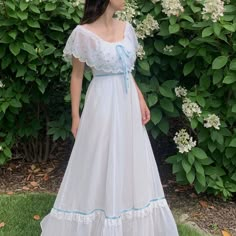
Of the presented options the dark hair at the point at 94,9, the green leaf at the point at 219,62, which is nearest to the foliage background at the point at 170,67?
the green leaf at the point at 219,62

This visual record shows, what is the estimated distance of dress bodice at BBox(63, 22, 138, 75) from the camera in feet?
10.3

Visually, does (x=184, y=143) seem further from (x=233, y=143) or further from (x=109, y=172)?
(x=109, y=172)

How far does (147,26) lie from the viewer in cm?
401

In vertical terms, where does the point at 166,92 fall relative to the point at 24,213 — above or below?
above

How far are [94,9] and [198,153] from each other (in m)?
1.47

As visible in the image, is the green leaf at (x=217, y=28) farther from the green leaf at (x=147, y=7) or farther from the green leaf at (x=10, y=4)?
the green leaf at (x=10, y=4)

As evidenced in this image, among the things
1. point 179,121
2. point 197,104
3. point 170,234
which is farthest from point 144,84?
point 170,234

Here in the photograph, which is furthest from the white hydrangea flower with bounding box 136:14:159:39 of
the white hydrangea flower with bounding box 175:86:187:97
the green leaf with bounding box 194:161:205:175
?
the green leaf with bounding box 194:161:205:175

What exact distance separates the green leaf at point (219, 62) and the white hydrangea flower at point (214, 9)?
291 mm

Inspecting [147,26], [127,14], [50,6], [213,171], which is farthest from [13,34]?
[213,171]

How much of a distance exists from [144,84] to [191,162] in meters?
0.67

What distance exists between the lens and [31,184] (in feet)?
15.8

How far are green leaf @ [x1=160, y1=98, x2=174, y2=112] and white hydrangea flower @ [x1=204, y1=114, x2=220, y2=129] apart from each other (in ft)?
0.91

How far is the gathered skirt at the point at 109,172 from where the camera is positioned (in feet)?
10.6
